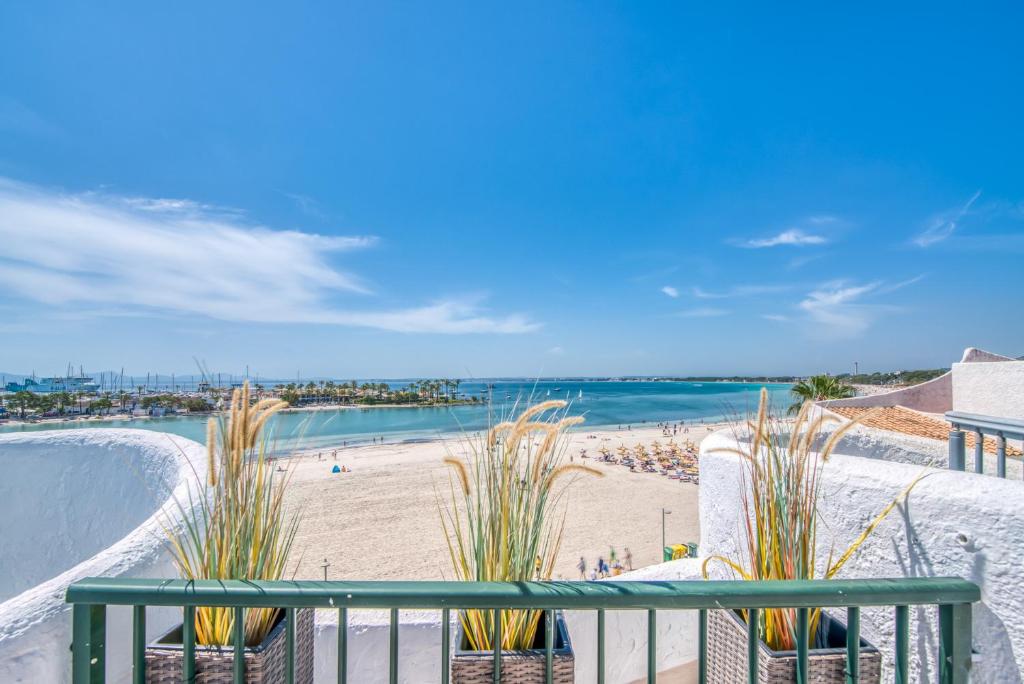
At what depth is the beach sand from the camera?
812 cm

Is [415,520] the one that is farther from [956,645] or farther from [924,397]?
[924,397]

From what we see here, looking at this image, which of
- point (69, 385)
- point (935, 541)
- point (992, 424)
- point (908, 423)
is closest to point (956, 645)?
point (935, 541)

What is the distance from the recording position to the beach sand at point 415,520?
26.6 feet

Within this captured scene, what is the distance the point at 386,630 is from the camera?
1.65 metres

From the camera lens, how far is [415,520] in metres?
10.6

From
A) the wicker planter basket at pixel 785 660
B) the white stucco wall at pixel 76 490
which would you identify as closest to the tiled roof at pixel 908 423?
the wicker planter basket at pixel 785 660

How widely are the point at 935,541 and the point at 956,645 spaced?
0.30m

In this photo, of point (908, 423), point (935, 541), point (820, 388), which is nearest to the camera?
point (935, 541)

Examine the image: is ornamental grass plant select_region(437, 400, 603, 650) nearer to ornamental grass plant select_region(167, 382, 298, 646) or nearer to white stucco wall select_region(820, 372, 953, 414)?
ornamental grass plant select_region(167, 382, 298, 646)

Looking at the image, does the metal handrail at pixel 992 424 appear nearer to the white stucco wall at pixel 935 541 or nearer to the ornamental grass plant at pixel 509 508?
the white stucco wall at pixel 935 541

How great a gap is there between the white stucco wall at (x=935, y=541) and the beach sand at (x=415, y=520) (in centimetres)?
331

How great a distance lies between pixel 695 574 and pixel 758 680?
3.29 ft

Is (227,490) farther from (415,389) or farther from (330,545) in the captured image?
(415,389)

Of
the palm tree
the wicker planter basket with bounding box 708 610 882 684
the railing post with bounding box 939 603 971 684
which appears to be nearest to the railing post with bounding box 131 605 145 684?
the wicker planter basket with bounding box 708 610 882 684
